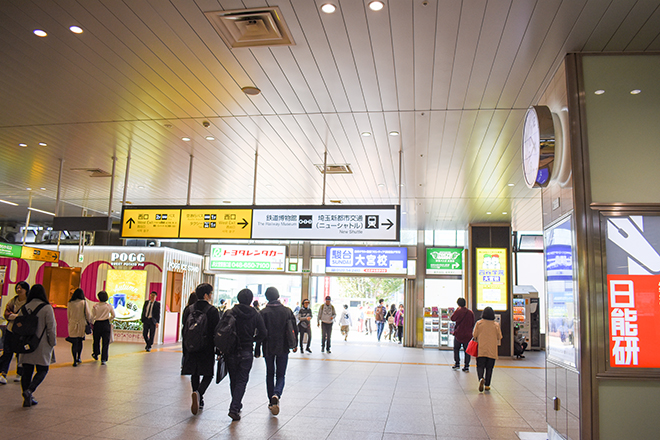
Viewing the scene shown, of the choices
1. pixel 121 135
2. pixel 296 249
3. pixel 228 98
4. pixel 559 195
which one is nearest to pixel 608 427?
pixel 559 195

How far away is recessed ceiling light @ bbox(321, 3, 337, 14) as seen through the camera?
3.88 meters

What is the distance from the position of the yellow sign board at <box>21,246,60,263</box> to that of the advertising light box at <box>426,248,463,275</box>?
11.1 meters

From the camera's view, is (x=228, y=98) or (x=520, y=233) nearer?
(x=228, y=98)

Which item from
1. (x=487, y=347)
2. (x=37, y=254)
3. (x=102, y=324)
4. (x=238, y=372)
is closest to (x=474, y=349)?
(x=487, y=347)

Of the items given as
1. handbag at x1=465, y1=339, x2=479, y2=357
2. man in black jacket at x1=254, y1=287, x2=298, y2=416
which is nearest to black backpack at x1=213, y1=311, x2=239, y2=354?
man in black jacket at x1=254, y1=287, x2=298, y2=416

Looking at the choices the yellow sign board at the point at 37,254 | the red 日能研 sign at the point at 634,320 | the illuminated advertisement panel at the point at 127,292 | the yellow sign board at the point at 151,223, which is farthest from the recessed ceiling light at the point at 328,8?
the illuminated advertisement panel at the point at 127,292

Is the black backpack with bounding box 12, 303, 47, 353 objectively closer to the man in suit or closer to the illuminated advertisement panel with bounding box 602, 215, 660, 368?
the illuminated advertisement panel with bounding box 602, 215, 660, 368

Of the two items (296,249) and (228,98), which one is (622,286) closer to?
(228,98)

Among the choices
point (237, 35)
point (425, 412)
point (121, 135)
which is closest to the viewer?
point (237, 35)

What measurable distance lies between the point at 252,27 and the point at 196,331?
344cm

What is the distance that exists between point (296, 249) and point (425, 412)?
37.8 feet

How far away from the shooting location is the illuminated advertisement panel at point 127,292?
1427 centimetres

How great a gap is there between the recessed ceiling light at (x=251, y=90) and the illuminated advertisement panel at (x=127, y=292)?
34.0 ft

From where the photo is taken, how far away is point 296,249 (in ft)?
56.8
